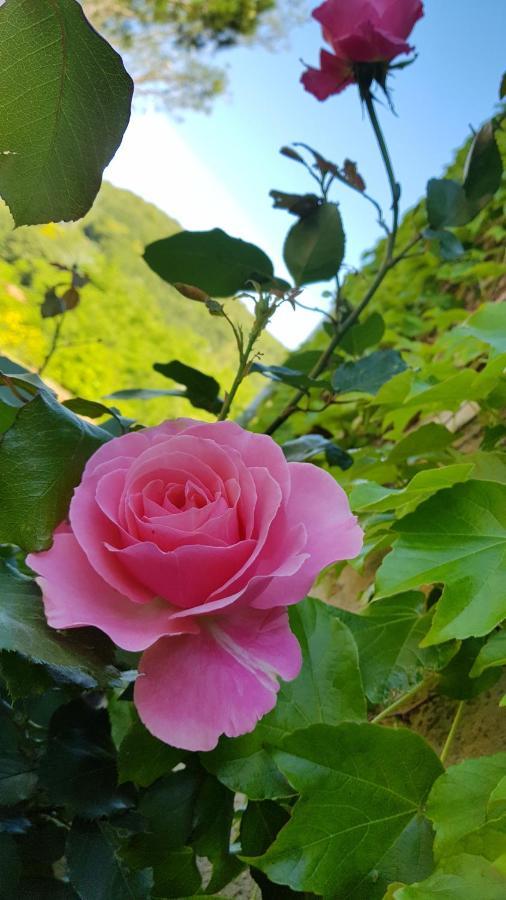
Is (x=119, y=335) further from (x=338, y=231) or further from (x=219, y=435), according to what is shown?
(x=219, y=435)

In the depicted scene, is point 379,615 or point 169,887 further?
point 379,615

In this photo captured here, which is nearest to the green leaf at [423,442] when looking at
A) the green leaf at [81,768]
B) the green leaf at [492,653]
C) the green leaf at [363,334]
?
the green leaf at [363,334]

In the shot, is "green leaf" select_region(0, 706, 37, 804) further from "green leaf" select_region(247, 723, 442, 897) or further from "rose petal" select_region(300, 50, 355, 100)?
"rose petal" select_region(300, 50, 355, 100)

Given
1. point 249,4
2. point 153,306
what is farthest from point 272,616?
point 249,4

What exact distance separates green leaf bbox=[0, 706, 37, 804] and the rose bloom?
2.20ft

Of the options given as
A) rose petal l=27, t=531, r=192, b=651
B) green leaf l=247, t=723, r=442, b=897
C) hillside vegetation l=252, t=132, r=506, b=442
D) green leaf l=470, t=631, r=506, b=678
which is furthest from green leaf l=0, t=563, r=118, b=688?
hillside vegetation l=252, t=132, r=506, b=442

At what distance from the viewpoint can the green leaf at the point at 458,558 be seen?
1.19ft

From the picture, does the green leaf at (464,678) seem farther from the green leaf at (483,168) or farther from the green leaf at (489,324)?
the green leaf at (483,168)

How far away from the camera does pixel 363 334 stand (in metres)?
0.80

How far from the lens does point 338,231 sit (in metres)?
0.66

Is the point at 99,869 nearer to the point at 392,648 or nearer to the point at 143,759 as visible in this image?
the point at 143,759

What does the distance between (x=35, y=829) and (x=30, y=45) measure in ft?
1.51

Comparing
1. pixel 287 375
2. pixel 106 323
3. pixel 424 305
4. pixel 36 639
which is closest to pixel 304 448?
pixel 287 375

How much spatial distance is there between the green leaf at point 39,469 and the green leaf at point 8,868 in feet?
0.67
